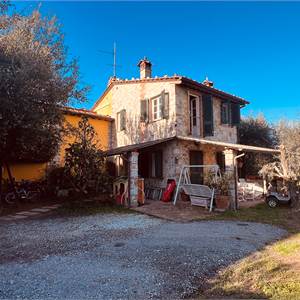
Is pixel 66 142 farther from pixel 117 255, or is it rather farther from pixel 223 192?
pixel 117 255

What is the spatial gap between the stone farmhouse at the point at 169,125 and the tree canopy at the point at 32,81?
3.50 meters

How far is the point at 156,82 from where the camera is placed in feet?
48.4

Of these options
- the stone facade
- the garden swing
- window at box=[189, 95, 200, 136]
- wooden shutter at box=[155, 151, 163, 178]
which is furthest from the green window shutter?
the garden swing

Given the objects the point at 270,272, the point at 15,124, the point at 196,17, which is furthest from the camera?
the point at 196,17

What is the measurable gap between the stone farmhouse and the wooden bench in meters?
1.31

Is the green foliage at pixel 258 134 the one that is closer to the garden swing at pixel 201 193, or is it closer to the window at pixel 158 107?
the window at pixel 158 107

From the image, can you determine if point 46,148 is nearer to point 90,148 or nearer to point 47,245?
point 90,148

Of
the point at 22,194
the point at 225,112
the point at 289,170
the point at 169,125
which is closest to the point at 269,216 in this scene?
the point at 289,170

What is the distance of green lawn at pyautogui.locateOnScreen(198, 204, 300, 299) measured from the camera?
381 centimetres

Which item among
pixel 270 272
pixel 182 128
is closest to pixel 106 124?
pixel 182 128

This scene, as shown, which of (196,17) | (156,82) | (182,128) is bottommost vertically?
(182,128)

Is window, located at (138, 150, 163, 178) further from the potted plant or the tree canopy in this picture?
the tree canopy

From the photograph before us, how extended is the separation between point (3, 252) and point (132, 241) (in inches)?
109

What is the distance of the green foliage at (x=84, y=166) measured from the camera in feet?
38.0
